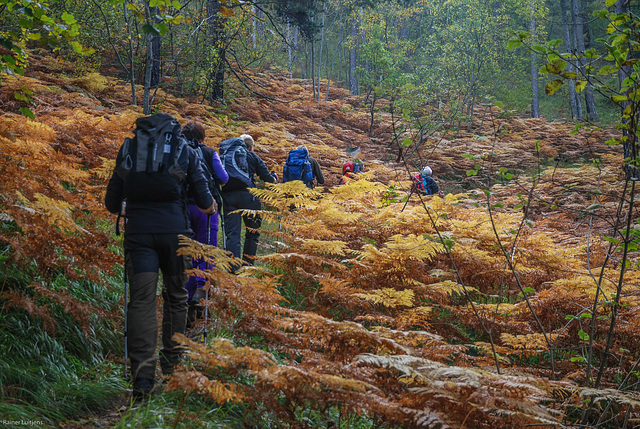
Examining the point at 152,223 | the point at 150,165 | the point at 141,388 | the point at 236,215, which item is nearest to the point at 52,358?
the point at 141,388

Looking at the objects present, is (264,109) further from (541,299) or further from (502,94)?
(502,94)

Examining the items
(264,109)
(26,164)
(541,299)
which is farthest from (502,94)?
(26,164)

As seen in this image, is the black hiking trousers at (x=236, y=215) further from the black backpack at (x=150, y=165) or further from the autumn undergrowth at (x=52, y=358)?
the black backpack at (x=150, y=165)

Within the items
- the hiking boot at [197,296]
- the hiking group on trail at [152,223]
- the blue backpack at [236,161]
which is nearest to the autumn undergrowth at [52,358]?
the hiking group on trail at [152,223]

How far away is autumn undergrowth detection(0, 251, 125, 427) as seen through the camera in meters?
2.95

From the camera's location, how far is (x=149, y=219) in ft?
10.9

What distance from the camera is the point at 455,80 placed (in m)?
21.0

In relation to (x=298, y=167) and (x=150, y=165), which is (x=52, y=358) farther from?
(x=298, y=167)

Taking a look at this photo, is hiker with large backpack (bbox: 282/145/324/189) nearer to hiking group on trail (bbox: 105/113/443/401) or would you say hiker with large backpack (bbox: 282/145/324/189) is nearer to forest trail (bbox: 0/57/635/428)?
forest trail (bbox: 0/57/635/428)

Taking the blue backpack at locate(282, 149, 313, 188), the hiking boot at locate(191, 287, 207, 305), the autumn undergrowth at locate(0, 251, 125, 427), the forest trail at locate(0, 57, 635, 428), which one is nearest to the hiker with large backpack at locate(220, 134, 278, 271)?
the forest trail at locate(0, 57, 635, 428)

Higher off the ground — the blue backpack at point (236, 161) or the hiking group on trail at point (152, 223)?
the blue backpack at point (236, 161)

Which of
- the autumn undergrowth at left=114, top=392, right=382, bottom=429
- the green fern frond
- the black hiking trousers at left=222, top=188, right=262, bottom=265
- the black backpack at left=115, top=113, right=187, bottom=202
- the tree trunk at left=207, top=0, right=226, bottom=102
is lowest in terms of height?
the autumn undergrowth at left=114, top=392, right=382, bottom=429

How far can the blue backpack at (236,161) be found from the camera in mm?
6480

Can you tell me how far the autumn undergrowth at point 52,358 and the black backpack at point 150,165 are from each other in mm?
1198
